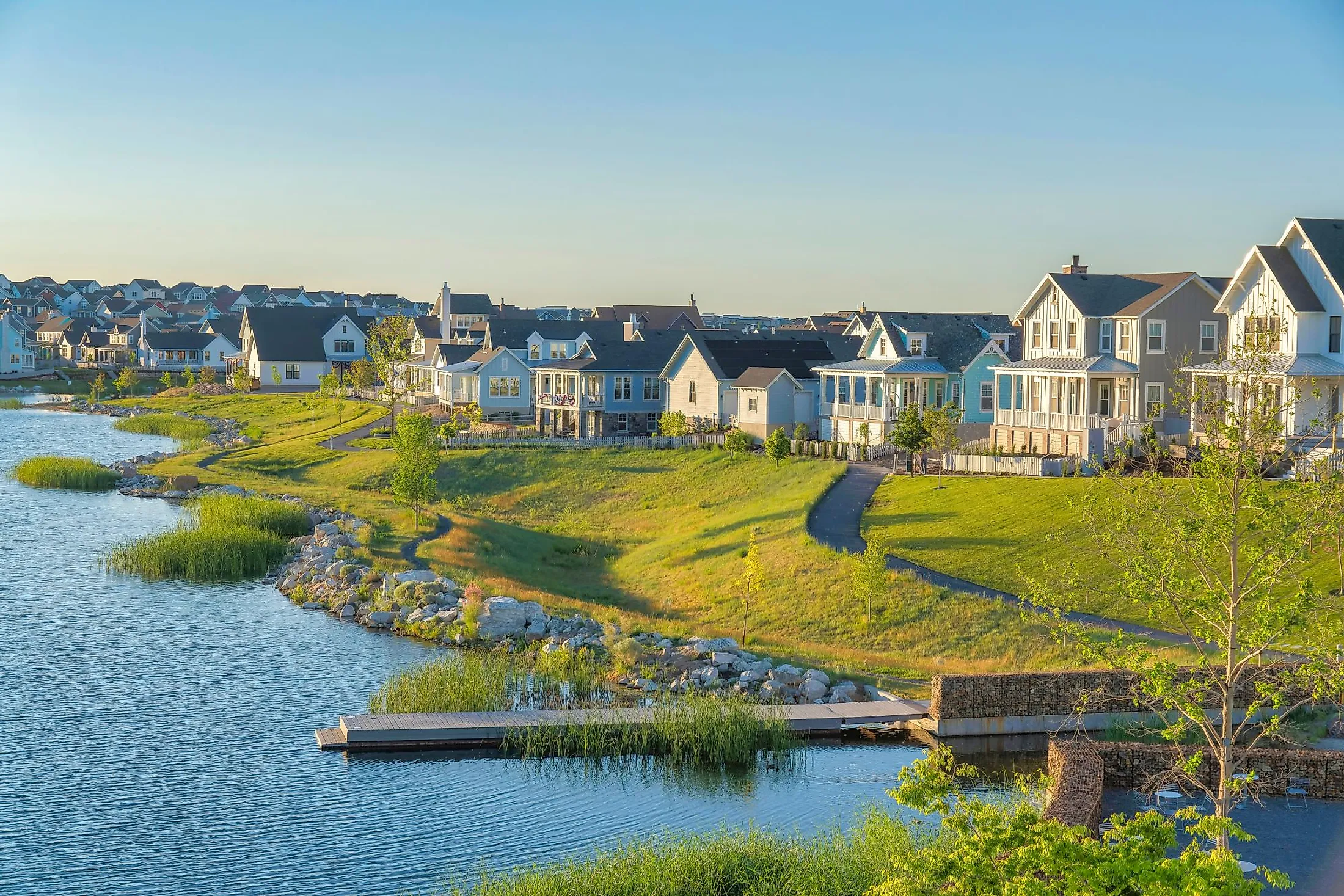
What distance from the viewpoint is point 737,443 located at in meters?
63.1

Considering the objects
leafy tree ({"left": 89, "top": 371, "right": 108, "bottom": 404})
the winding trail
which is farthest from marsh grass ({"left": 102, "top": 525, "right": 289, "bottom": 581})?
leafy tree ({"left": 89, "top": 371, "right": 108, "bottom": 404})

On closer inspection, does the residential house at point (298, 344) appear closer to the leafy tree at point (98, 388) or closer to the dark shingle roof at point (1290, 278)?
the leafy tree at point (98, 388)

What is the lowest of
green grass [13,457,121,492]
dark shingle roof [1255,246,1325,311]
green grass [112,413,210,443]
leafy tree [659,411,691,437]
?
green grass [13,457,121,492]

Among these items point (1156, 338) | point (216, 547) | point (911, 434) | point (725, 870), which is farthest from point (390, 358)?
point (725, 870)

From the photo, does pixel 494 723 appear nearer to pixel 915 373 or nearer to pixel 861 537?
pixel 861 537

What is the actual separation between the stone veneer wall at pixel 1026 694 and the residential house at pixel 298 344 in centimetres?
10485

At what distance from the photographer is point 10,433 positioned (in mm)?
95875

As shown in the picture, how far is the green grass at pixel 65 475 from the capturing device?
222ft

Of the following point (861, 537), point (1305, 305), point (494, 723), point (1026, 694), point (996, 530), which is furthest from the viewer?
point (1305, 305)

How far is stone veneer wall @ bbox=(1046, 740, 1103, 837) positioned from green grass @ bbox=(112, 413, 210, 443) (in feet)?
257

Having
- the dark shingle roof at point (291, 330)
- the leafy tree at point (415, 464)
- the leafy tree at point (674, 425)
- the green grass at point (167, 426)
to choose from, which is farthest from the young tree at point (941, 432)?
the dark shingle roof at point (291, 330)

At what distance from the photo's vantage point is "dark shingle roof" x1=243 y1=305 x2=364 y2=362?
407 feet

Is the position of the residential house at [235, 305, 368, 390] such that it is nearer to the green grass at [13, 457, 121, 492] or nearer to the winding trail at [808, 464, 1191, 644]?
the green grass at [13, 457, 121, 492]

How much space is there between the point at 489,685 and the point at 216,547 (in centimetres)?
2126
